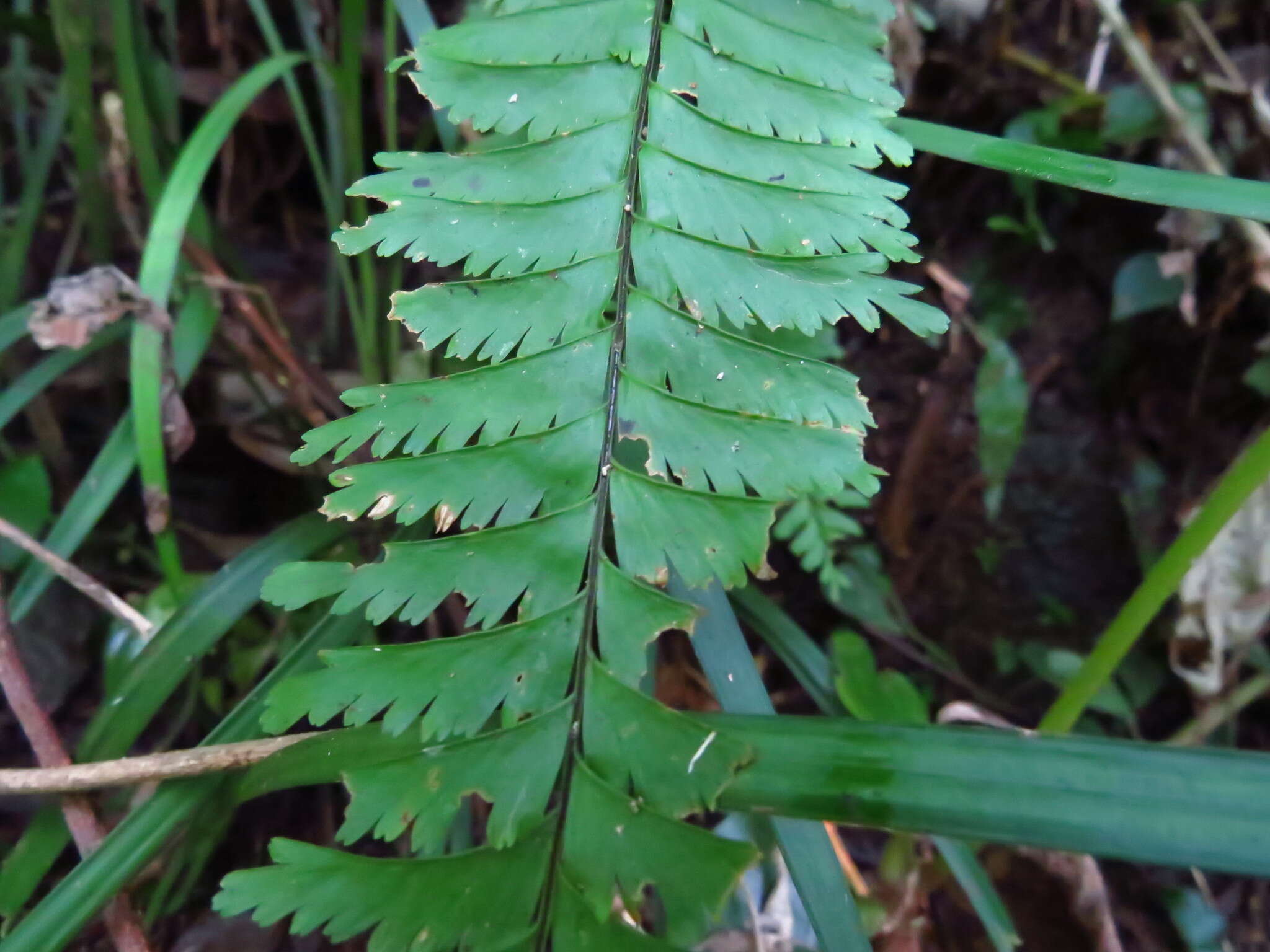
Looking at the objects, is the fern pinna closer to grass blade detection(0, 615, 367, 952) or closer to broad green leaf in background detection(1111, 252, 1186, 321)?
grass blade detection(0, 615, 367, 952)

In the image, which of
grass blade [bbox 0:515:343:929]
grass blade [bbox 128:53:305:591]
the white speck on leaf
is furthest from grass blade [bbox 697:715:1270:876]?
grass blade [bbox 128:53:305:591]

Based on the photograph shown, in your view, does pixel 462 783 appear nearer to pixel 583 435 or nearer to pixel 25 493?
pixel 583 435

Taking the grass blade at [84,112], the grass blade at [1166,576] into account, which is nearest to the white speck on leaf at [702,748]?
the grass blade at [1166,576]

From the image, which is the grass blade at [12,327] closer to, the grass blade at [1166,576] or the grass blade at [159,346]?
the grass blade at [159,346]

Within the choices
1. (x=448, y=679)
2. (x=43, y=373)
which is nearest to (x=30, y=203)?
(x=43, y=373)

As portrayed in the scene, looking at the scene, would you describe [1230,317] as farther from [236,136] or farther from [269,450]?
[236,136]

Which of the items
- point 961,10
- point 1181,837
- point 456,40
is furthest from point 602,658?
point 961,10
